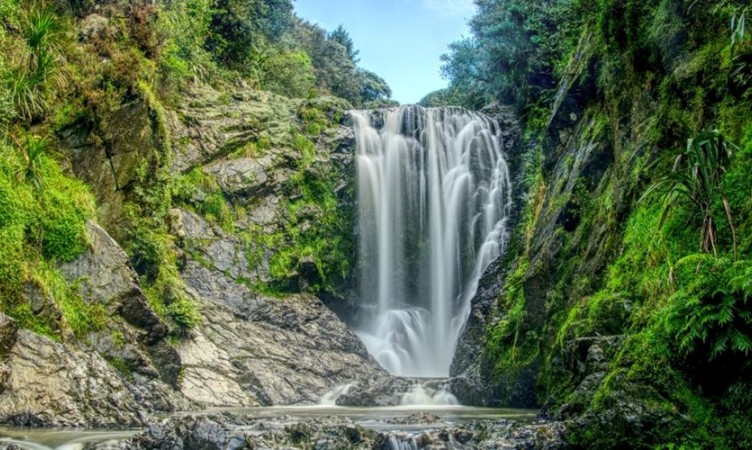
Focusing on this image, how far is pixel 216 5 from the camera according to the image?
25.8m

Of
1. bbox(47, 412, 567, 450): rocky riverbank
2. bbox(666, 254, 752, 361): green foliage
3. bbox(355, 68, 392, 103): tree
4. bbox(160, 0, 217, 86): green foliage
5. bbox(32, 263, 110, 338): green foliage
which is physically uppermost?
bbox(355, 68, 392, 103): tree

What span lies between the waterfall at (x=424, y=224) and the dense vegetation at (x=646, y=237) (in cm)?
315

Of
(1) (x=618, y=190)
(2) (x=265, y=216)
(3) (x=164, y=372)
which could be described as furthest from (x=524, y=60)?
(3) (x=164, y=372)

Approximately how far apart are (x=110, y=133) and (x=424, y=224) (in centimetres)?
1164

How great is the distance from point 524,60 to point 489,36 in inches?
82.3

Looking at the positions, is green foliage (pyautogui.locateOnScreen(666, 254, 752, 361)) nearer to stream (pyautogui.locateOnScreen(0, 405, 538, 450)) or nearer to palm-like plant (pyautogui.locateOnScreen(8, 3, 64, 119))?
stream (pyautogui.locateOnScreen(0, 405, 538, 450))

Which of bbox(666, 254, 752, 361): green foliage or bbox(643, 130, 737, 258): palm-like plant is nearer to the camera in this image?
bbox(666, 254, 752, 361): green foliage

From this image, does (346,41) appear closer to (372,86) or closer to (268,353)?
(372,86)

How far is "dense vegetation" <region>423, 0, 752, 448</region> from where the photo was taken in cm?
713

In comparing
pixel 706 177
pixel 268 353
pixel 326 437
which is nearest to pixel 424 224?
pixel 268 353

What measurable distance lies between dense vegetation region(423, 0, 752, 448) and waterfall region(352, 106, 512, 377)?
3.15 meters

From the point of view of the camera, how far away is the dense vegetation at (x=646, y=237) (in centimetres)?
713

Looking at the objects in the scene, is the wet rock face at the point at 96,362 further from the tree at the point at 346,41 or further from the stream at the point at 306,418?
the tree at the point at 346,41

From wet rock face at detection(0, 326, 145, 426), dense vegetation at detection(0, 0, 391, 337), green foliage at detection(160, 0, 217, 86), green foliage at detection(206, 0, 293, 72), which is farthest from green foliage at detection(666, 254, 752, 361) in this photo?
green foliage at detection(206, 0, 293, 72)
